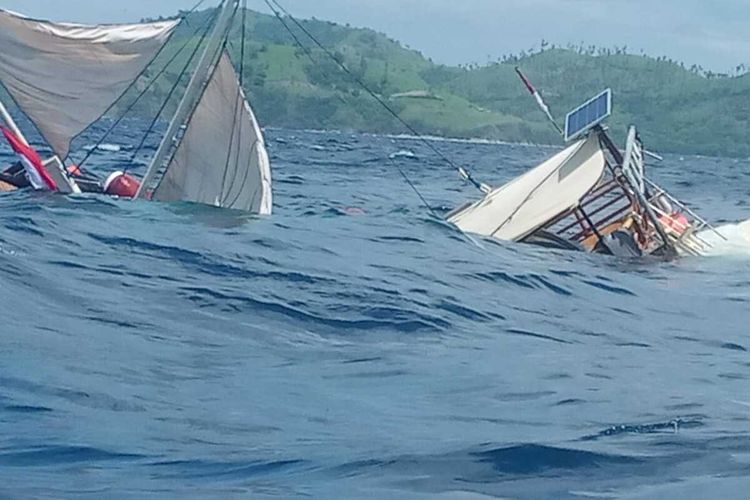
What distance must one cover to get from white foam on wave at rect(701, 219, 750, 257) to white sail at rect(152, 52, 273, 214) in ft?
25.3

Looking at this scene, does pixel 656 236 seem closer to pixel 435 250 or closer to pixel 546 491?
pixel 435 250

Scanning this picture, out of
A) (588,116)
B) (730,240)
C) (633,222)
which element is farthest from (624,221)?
(730,240)

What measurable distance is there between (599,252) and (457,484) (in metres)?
16.0

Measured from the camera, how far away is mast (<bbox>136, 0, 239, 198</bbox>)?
74.0ft

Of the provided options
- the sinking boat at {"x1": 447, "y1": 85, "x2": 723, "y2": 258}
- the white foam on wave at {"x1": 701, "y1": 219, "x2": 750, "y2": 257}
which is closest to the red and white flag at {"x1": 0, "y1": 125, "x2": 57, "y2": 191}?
the sinking boat at {"x1": 447, "y1": 85, "x2": 723, "y2": 258}

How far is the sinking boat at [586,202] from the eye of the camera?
2262cm

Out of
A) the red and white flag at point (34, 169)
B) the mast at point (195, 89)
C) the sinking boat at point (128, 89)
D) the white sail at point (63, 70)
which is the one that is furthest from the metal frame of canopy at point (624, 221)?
the red and white flag at point (34, 169)

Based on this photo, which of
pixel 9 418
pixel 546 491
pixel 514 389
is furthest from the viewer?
pixel 514 389

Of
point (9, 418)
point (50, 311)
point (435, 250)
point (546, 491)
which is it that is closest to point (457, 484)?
point (546, 491)

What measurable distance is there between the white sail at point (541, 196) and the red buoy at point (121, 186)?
5540 millimetres

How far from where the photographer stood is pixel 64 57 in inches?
875

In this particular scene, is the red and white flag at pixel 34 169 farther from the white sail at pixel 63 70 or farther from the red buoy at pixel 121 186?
the red buoy at pixel 121 186

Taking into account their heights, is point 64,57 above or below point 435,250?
above

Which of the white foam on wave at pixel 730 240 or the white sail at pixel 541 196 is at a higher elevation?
the white sail at pixel 541 196
